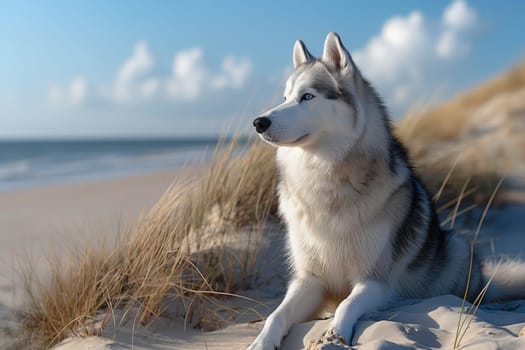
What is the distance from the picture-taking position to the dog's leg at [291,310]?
2.73 metres

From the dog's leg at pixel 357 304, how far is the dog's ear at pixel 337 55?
1.13m

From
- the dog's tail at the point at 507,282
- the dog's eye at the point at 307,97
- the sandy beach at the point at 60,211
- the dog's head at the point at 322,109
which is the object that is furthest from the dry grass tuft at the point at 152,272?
the dog's tail at the point at 507,282

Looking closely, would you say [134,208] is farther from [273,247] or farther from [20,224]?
[273,247]

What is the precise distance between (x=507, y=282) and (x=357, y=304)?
Answer: 4.77 feet

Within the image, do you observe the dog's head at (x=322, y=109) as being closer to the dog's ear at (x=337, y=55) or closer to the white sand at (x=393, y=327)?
the dog's ear at (x=337, y=55)

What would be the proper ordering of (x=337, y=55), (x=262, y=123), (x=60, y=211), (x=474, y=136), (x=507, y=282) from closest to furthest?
(x=262, y=123), (x=337, y=55), (x=507, y=282), (x=60, y=211), (x=474, y=136)

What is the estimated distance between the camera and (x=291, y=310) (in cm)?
294

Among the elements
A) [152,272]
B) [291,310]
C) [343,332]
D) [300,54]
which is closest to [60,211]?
[152,272]

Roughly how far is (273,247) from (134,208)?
15.3 ft

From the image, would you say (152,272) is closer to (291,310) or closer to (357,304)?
(291,310)

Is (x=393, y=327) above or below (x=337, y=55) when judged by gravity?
below

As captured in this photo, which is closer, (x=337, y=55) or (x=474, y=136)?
(x=337, y=55)

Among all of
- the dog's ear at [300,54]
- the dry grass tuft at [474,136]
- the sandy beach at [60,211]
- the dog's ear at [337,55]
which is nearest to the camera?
the dog's ear at [337,55]

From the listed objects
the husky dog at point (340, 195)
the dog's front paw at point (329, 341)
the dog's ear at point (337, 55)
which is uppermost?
the dog's ear at point (337, 55)
